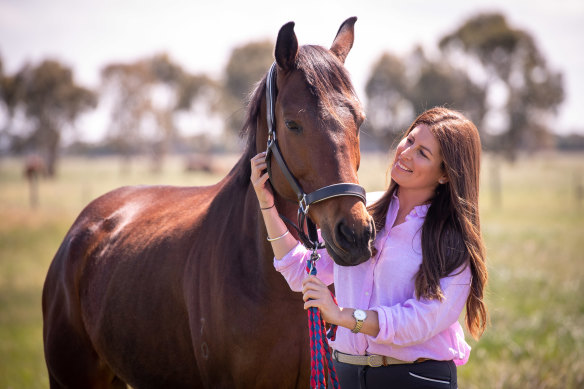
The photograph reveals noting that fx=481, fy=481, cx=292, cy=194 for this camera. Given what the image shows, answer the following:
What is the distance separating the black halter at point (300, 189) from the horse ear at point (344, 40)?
0.39 metres

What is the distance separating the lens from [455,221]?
2029 mm

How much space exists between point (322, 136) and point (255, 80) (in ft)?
133

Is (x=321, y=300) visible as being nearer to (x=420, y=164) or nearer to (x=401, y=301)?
(x=401, y=301)

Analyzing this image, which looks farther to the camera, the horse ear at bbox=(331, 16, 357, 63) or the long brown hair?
the horse ear at bbox=(331, 16, 357, 63)

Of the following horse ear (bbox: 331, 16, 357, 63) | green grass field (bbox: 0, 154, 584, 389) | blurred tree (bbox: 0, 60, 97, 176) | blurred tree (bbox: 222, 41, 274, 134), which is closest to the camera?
horse ear (bbox: 331, 16, 357, 63)

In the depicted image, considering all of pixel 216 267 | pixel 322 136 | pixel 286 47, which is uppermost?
pixel 286 47

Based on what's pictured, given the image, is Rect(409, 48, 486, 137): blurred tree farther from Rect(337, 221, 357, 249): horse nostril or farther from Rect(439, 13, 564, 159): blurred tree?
Rect(337, 221, 357, 249): horse nostril

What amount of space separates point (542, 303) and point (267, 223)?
279 inches

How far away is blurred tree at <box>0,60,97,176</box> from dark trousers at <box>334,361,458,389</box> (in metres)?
44.0

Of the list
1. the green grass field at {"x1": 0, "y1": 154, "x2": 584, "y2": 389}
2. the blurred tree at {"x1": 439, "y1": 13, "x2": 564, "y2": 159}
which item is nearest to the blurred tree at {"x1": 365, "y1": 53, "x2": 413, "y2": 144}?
the blurred tree at {"x1": 439, "y1": 13, "x2": 564, "y2": 159}

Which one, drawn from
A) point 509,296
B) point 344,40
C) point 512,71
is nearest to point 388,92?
point 512,71

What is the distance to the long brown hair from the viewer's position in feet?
6.29

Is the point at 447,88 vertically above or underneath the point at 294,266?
above

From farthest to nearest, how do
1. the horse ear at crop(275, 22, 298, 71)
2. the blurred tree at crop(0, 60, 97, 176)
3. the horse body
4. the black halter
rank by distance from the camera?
the blurred tree at crop(0, 60, 97, 176) → the horse body → the horse ear at crop(275, 22, 298, 71) → the black halter
